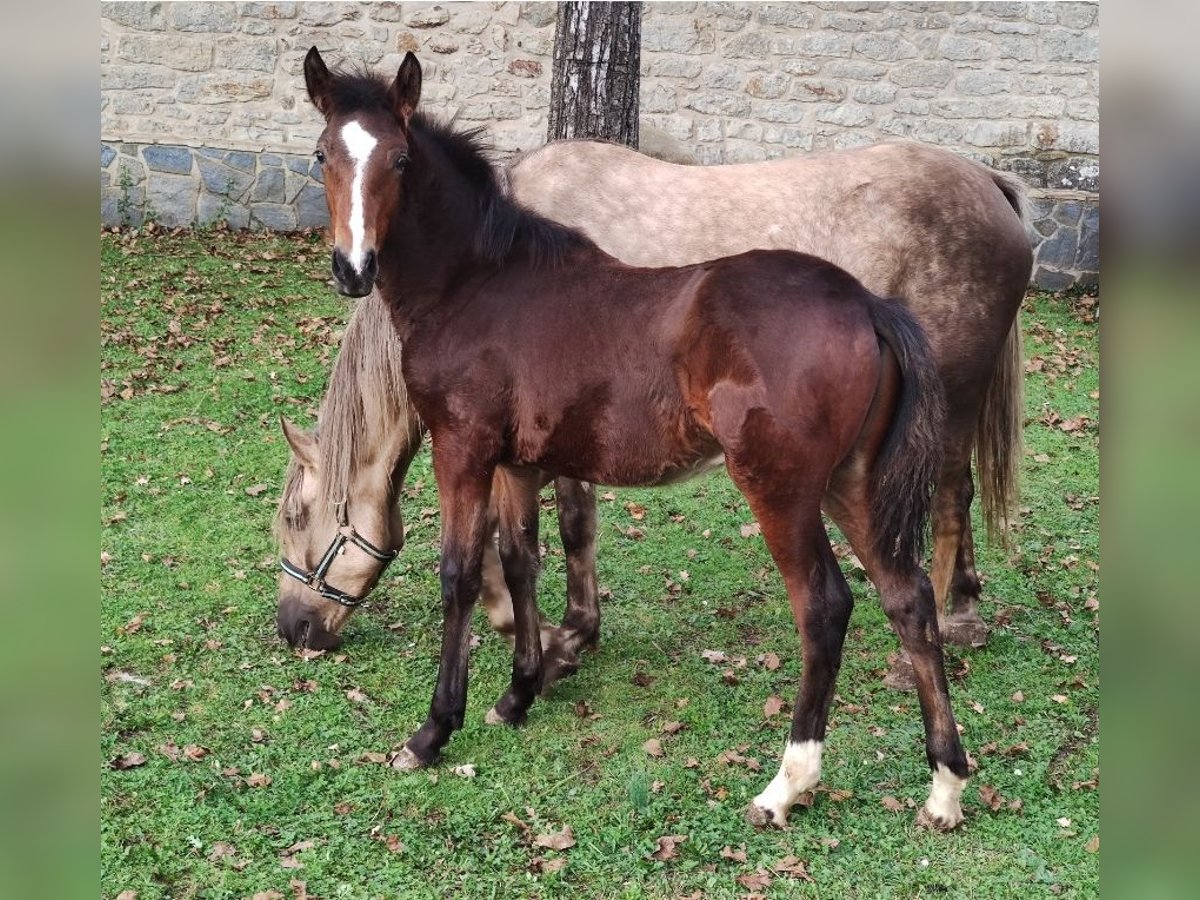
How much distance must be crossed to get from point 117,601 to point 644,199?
344cm

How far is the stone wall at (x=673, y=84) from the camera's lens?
1145 centimetres

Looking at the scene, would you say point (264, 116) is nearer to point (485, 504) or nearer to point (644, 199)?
point (644, 199)

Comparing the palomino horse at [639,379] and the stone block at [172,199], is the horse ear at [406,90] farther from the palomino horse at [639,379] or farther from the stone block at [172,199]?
the stone block at [172,199]

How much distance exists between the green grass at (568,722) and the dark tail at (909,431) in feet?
3.95

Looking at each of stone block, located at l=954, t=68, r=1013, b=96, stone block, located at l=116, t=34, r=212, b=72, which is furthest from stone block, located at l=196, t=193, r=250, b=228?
stone block, located at l=954, t=68, r=1013, b=96

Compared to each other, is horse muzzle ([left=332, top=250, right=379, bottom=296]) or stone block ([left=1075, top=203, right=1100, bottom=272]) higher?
horse muzzle ([left=332, top=250, right=379, bottom=296])

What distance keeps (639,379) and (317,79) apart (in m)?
1.55

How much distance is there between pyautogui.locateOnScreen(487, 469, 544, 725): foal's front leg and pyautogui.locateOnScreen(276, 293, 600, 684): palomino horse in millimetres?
349

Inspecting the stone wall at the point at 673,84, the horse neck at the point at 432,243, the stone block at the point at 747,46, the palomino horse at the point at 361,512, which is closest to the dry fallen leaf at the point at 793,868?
the palomino horse at the point at 361,512

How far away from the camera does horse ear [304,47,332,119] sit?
3768 millimetres

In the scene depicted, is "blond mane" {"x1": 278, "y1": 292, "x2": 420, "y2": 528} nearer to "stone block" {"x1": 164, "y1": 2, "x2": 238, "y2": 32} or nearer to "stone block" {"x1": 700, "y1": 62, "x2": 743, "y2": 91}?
"stone block" {"x1": 700, "y1": 62, "x2": 743, "y2": 91}

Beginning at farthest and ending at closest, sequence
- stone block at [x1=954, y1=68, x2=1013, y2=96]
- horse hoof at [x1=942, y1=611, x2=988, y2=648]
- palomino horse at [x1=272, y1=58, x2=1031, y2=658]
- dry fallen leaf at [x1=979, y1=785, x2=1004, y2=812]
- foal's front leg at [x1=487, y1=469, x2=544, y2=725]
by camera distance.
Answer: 1. stone block at [x1=954, y1=68, x2=1013, y2=96]
2. horse hoof at [x1=942, y1=611, x2=988, y2=648]
3. palomino horse at [x1=272, y1=58, x2=1031, y2=658]
4. foal's front leg at [x1=487, y1=469, x2=544, y2=725]
5. dry fallen leaf at [x1=979, y1=785, x2=1004, y2=812]
